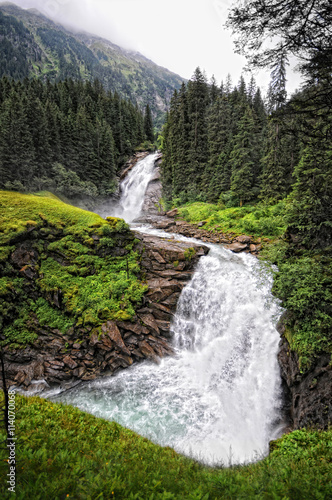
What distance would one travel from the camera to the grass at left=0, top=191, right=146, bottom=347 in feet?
38.8

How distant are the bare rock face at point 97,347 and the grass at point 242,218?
8.82 metres

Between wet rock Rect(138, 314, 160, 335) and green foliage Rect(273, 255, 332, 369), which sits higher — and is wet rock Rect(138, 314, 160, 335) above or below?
below

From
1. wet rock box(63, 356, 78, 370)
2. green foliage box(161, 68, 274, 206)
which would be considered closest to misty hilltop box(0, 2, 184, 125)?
green foliage box(161, 68, 274, 206)

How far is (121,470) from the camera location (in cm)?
312

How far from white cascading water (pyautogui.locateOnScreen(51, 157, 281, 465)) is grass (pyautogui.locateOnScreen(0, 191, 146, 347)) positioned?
10.5ft

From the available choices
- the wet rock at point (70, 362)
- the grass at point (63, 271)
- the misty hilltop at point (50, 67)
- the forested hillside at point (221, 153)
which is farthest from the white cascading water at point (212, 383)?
the misty hilltop at point (50, 67)

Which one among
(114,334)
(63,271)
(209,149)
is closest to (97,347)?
(114,334)

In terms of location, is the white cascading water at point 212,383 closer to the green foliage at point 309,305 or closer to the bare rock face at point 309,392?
the bare rock face at point 309,392

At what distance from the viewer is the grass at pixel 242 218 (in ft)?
Result: 59.7

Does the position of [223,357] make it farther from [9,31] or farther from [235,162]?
[9,31]

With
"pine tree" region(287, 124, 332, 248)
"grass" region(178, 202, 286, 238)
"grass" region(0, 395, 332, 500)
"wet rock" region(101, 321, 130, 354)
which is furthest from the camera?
"grass" region(178, 202, 286, 238)

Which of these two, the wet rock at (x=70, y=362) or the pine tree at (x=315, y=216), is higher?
the pine tree at (x=315, y=216)

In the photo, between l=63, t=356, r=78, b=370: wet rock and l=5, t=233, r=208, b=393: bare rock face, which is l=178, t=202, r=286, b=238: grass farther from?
l=63, t=356, r=78, b=370: wet rock

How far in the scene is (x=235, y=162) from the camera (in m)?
26.8
